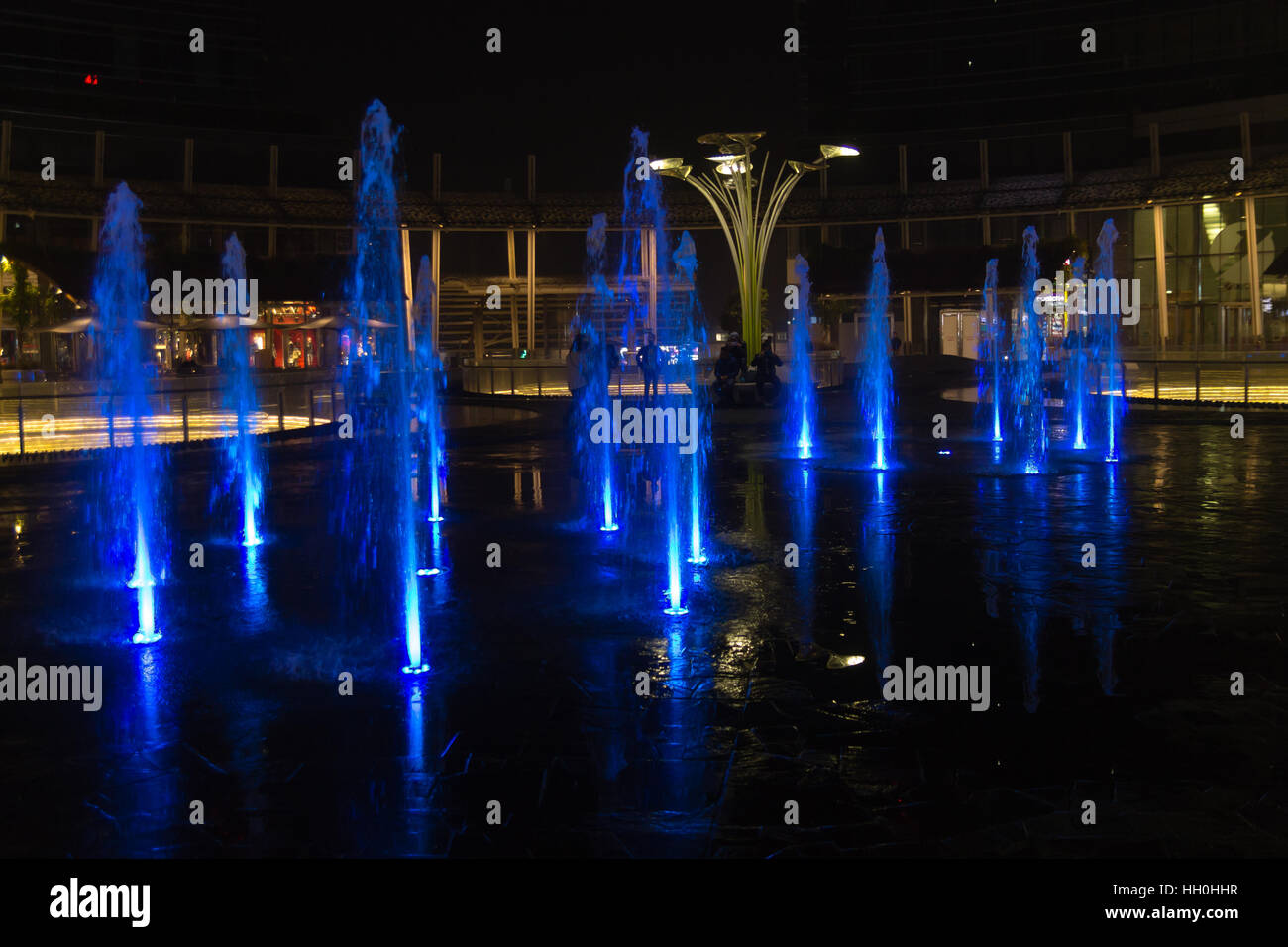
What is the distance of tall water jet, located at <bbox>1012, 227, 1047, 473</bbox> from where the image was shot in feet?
54.7

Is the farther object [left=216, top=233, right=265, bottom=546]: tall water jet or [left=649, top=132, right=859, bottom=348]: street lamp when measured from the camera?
[left=649, top=132, right=859, bottom=348]: street lamp

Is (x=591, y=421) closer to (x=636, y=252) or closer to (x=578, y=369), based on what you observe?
(x=578, y=369)

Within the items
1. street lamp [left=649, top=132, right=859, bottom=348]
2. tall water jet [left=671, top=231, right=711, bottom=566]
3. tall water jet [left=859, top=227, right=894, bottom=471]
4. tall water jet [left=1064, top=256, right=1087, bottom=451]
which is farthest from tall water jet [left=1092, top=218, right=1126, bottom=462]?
street lamp [left=649, top=132, right=859, bottom=348]

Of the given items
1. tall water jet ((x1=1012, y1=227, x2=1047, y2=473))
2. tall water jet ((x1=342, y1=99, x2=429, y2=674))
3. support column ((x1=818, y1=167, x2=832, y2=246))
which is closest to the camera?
tall water jet ((x1=342, y1=99, x2=429, y2=674))

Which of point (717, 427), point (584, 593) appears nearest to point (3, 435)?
point (717, 427)

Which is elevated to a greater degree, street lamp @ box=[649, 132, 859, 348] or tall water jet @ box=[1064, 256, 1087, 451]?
street lamp @ box=[649, 132, 859, 348]

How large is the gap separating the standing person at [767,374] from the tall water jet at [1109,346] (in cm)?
627

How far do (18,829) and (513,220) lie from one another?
40929 mm

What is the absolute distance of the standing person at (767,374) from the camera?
2428cm

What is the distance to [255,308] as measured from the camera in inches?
1724

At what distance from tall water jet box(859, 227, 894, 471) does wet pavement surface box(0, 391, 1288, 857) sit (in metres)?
6.43

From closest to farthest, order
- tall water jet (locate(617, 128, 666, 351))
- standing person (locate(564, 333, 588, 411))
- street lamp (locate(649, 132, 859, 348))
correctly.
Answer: standing person (locate(564, 333, 588, 411)), street lamp (locate(649, 132, 859, 348)), tall water jet (locate(617, 128, 666, 351))

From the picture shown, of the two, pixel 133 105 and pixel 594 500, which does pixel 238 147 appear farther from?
pixel 594 500

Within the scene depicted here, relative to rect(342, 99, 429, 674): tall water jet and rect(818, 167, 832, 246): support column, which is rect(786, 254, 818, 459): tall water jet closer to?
rect(342, 99, 429, 674): tall water jet
